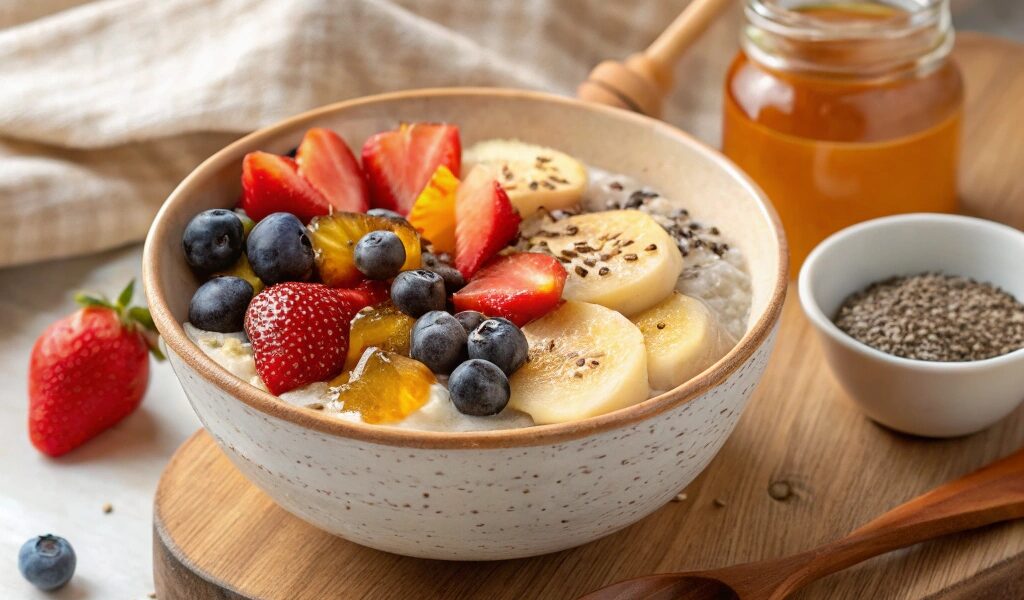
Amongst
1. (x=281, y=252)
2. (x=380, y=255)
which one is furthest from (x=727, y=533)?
(x=281, y=252)

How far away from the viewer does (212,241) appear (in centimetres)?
160

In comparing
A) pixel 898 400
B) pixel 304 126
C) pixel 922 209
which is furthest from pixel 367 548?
pixel 922 209

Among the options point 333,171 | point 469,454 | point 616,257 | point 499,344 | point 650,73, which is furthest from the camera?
point 650,73

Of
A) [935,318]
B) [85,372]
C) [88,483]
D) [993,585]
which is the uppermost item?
[935,318]

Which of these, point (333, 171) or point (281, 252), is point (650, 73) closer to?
point (333, 171)

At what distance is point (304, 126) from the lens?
6.16 feet

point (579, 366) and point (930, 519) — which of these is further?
point (930, 519)

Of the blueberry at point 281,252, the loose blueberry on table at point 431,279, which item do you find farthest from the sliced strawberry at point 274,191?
the blueberry at point 281,252

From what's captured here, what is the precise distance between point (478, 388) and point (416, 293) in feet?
0.61

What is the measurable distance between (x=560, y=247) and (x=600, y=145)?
1.16 feet

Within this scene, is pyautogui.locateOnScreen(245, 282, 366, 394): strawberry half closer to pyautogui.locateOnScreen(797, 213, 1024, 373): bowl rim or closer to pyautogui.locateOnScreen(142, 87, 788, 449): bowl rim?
pyautogui.locateOnScreen(142, 87, 788, 449): bowl rim

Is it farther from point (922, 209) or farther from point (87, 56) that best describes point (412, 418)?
point (87, 56)

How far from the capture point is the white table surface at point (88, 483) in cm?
175

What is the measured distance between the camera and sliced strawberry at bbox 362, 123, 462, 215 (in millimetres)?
1819
